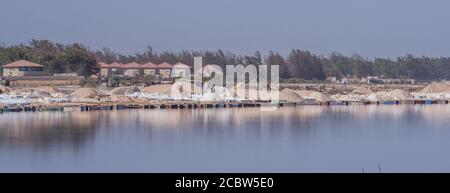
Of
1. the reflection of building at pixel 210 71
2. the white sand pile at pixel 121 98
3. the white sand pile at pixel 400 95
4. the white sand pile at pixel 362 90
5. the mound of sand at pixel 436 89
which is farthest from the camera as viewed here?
the reflection of building at pixel 210 71

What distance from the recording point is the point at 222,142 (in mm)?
30422

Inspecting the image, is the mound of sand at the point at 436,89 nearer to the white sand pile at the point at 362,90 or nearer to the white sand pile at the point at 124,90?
the white sand pile at the point at 362,90

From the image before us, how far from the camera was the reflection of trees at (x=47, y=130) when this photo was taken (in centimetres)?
2944

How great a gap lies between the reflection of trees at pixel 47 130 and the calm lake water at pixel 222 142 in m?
0.03

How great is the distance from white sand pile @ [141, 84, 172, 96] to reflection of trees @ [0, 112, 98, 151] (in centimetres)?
1093

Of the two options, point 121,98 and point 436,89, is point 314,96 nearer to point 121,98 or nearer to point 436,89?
point 436,89

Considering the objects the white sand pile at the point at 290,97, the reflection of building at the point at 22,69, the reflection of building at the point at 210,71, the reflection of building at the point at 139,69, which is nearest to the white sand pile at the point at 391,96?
the white sand pile at the point at 290,97

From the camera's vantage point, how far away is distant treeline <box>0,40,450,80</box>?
6462 centimetres

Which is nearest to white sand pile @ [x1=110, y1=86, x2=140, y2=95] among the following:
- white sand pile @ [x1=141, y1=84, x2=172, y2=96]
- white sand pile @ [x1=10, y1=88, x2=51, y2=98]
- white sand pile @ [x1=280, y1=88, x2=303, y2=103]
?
white sand pile @ [x1=141, y1=84, x2=172, y2=96]

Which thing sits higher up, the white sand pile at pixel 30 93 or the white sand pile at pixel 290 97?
the white sand pile at pixel 30 93

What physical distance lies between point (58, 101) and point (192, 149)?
21826 millimetres

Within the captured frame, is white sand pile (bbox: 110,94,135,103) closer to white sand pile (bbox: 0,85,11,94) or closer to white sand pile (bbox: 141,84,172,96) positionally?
white sand pile (bbox: 141,84,172,96)

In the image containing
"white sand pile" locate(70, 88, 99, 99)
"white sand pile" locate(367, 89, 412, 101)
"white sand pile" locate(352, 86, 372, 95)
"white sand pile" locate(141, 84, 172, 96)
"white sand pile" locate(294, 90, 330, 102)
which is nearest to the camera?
"white sand pile" locate(70, 88, 99, 99)

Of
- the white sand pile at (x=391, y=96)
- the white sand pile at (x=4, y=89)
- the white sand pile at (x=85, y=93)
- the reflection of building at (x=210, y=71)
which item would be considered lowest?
the white sand pile at (x=391, y=96)
